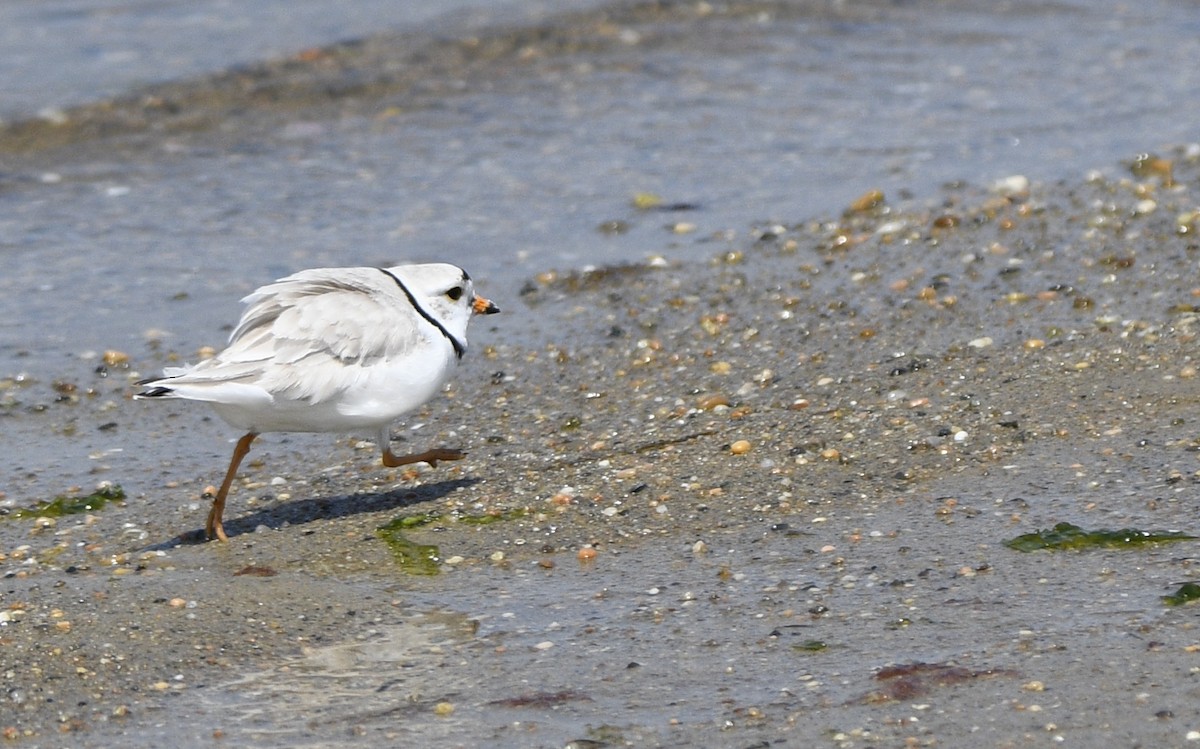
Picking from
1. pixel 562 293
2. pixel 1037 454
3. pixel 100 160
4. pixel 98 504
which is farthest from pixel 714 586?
pixel 100 160

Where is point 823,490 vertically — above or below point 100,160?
below

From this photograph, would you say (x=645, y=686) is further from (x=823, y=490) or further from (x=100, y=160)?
(x=100, y=160)

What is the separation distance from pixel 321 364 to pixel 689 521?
1.23 metres

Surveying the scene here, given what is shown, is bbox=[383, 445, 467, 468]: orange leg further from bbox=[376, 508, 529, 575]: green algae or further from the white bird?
bbox=[376, 508, 529, 575]: green algae

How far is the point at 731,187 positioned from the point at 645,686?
5.36m

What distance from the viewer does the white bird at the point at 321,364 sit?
4848 millimetres

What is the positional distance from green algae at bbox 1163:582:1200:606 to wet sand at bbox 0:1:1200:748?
0.11 ft

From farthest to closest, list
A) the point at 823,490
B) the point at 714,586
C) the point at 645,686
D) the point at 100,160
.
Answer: the point at 100,160
the point at 823,490
the point at 714,586
the point at 645,686

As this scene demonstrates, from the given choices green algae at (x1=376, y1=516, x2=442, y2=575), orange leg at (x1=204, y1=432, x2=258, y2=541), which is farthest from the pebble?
orange leg at (x1=204, y1=432, x2=258, y2=541)

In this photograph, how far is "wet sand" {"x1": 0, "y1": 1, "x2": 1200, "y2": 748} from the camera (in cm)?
367

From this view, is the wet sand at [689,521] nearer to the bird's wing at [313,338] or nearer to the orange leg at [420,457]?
the orange leg at [420,457]

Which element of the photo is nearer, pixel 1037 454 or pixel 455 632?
pixel 455 632

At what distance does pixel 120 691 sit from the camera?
3.88m

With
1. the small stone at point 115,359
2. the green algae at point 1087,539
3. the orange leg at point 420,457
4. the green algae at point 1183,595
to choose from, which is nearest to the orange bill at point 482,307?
the orange leg at point 420,457
